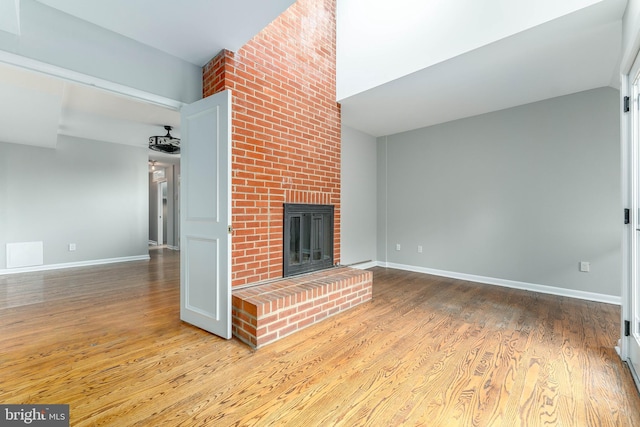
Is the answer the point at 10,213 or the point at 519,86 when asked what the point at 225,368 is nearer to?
the point at 519,86

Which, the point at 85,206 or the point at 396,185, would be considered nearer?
the point at 396,185

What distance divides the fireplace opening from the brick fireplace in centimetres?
7

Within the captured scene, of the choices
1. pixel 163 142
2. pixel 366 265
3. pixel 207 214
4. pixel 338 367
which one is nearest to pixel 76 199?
pixel 163 142

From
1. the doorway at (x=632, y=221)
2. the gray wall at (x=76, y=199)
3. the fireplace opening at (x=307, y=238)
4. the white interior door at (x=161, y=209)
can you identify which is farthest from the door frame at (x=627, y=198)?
the white interior door at (x=161, y=209)

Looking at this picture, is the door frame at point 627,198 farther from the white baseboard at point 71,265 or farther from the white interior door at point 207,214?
the white baseboard at point 71,265

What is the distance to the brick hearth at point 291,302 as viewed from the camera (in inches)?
86.3

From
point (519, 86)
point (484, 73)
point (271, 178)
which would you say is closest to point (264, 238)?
point (271, 178)

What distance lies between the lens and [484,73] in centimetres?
297

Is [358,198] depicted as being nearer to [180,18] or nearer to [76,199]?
[180,18]

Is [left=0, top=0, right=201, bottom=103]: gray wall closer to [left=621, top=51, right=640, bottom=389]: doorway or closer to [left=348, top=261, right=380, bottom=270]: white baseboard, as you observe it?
[left=621, top=51, right=640, bottom=389]: doorway

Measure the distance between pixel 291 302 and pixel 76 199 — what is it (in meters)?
5.40

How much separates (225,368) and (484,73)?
359cm

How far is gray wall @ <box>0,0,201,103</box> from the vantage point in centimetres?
185

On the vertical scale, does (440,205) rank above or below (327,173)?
below
